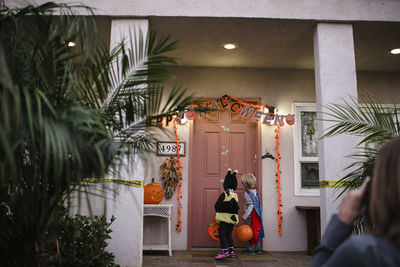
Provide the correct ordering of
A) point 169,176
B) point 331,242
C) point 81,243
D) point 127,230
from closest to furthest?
point 331,242, point 81,243, point 127,230, point 169,176

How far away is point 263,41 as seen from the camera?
588cm

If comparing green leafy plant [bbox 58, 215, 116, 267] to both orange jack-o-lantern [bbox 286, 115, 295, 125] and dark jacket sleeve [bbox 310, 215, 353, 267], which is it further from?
orange jack-o-lantern [bbox 286, 115, 295, 125]

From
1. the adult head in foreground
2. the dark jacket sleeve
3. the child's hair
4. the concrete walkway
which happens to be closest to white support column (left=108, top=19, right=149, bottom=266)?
the concrete walkway

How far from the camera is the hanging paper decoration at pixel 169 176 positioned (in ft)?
21.9

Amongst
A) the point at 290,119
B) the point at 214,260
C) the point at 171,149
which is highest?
the point at 290,119

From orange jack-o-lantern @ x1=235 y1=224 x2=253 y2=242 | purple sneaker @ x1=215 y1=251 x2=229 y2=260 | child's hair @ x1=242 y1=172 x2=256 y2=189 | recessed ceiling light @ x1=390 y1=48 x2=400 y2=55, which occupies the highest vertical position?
recessed ceiling light @ x1=390 y1=48 x2=400 y2=55

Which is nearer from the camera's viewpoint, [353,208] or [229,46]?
[353,208]

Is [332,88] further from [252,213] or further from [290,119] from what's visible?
[252,213]

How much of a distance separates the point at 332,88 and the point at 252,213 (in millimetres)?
2582

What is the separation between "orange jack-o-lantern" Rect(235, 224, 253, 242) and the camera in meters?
6.26

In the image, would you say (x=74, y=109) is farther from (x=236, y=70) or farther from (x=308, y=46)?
(x=236, y=70)

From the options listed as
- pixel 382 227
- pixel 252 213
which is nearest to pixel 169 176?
pixel 252 213

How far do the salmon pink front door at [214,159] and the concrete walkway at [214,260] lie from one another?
539 millimetres

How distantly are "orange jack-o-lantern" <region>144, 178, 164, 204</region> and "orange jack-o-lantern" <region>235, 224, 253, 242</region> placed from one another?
1.39 metres
